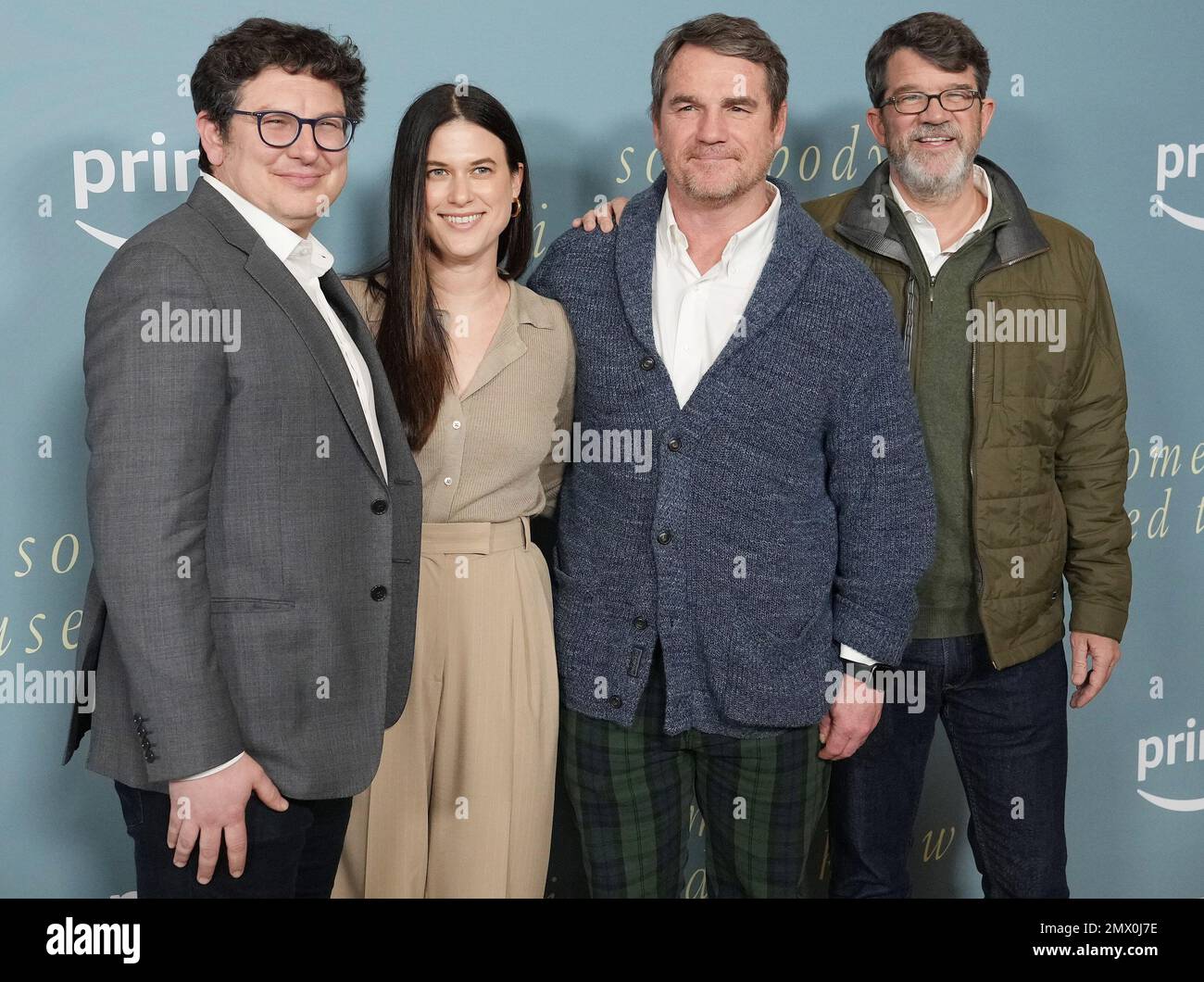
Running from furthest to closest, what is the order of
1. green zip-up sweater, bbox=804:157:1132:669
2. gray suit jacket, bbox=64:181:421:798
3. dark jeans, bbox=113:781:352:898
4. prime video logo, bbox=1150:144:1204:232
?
prime video logo, bbox=1150:144:1204:232
green zip-up sweater, bbox=804:157:1132:669
dark jeans, bbox=113:781:352:898
gray suit jacket, bbox=64:181:421:798

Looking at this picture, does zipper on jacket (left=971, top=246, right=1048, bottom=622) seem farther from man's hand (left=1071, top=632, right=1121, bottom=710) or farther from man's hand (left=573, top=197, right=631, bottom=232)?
man's hand (left=573, top=197, right=631, bottom=232)

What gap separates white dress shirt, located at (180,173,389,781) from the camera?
1.62m

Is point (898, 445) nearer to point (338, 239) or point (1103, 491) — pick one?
point (1103, 491)

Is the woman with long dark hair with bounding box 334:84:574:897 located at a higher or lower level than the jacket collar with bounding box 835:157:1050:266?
lower

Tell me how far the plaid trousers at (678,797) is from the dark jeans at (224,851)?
→ 1.75 ft

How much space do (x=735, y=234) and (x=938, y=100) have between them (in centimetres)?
49

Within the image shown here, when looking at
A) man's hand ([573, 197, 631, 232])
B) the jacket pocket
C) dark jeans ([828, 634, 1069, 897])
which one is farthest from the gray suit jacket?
dark jeans ([828, 634, 1069, 897])

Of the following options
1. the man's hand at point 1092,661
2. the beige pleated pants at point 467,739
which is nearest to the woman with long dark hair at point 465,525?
the beige pleated pants at point 467,739

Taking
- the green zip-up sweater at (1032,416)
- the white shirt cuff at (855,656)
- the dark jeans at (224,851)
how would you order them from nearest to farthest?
the dark jeans at (224,851)
the white shirt cuff at (855,656)
the green zip-up sweater at (1032,416)

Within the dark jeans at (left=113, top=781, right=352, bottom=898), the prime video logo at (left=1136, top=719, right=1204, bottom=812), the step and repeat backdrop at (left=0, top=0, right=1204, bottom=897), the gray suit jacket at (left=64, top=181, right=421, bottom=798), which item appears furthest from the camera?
the prime video logo at (left=1136, top=719, right=1204, bottom=812)

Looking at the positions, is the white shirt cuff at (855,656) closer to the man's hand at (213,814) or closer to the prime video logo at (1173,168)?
the man's hand at (213,814)

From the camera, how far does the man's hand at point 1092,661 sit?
90.4 inches
